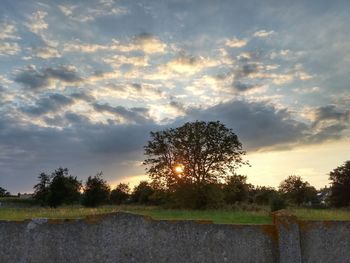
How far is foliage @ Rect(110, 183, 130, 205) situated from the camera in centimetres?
9131

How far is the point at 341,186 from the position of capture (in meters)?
61.2

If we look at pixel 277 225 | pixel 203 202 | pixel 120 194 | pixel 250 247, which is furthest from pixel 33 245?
pixel 120 194

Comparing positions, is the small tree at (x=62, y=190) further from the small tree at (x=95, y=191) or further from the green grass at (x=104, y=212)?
the green grass at (x=104, y=212)

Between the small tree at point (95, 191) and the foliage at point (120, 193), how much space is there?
65.4 feet

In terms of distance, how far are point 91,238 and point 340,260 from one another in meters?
4.96

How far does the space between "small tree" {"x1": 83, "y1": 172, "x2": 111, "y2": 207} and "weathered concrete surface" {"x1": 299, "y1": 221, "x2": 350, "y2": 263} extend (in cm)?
5884

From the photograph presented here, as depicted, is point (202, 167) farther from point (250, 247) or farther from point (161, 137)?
point (250, 247)

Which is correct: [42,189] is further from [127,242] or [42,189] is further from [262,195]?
[127,242]

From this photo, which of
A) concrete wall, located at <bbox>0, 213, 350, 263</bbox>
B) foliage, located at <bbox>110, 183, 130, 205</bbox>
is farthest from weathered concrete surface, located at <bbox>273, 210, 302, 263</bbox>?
foliage, located at <bbox>110, 183, 130, 205</bbox>

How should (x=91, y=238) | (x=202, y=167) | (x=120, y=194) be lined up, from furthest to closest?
1. (x=120, y=194)
2. (x=202, y=167)
3. (x=91, y=238)

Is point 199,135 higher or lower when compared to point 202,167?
higher

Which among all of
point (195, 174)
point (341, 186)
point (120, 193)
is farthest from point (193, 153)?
point (120, 193)

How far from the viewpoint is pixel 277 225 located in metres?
8.54

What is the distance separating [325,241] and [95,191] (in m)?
62.1
